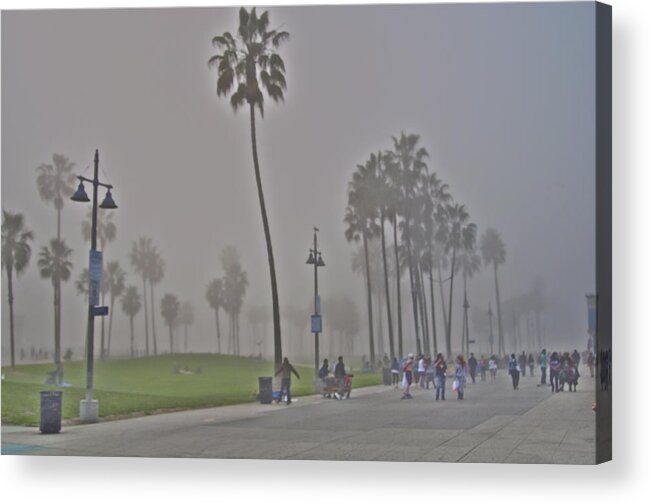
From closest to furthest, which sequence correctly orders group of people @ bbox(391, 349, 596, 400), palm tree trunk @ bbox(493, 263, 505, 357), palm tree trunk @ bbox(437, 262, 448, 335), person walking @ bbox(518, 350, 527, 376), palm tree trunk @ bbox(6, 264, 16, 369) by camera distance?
group of people @ bbox(391, 349, 596, 400) < palm tree trunk @ bbox(493, 263, 505, 357) < person walking @ bbox(518, 350, 527, 376) < palm tree trunk @ bbox(437, 262, 448, 335) < palm tree trunk @ bbox(6, 264, 16, 369)

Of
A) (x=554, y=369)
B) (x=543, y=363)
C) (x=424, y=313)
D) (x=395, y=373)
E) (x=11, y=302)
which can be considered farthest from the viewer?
(x=11, y=302)

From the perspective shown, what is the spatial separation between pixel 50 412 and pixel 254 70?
21.5 feet

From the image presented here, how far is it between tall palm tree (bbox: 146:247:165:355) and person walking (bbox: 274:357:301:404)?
217cm

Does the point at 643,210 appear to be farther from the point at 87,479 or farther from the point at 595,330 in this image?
the point at 87,479

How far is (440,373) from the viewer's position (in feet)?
75.8

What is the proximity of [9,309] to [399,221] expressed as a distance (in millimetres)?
6641

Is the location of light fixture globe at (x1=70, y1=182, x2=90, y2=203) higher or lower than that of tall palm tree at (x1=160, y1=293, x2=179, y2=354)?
higher

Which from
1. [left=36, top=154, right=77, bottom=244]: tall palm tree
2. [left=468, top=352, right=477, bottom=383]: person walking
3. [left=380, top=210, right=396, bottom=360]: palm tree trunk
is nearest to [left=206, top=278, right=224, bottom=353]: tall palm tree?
[left=380, top=210, right=396, bottom=360]: palm tree trunk

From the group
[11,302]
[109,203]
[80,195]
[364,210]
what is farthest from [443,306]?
[11,302]

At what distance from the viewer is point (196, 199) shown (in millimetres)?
23875

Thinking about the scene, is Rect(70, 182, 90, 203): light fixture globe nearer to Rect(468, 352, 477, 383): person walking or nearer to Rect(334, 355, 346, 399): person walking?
Rect(334, 355, 346, 399): person walking

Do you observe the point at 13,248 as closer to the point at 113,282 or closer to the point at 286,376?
the point at 113,282

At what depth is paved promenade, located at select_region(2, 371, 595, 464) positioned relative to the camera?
70.4 ft

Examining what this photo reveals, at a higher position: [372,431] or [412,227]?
[412,227]
